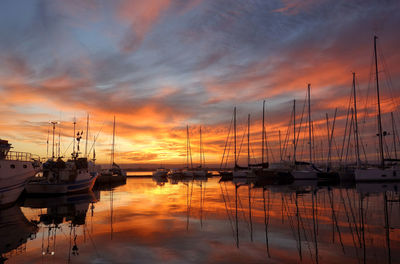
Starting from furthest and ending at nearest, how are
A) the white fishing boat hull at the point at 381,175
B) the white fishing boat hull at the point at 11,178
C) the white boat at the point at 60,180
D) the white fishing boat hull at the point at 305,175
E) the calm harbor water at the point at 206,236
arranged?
the white fishing boat hull at the point at 305,175 → the white fishing boat hull at the point at 381,175 → the white boat at the point at 60,180 → the white fishing boat hull at the point at 11,178 → the calm harbor water at the point at 206,236

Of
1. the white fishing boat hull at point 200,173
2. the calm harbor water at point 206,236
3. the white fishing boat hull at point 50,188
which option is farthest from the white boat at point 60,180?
the white fishing boat hull at point 200,173

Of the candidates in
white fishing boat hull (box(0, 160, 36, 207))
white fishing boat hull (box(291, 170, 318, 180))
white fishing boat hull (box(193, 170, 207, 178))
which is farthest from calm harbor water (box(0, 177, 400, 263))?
white fishing boat hull (box(193, 170, 207, 178))

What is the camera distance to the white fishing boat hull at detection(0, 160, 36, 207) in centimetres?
2762

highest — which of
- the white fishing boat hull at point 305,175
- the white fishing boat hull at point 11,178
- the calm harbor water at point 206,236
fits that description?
the white fishing boat hull at point 11,178

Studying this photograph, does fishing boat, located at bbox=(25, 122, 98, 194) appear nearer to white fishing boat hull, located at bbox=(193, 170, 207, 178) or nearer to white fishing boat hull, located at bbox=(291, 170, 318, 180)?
white fishing boat hull, located at bbox=(291, 170, 318, 180)

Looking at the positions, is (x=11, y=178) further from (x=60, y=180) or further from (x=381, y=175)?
(x=381, y=175)

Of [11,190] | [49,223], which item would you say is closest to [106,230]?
[49,223]

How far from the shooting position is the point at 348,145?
73.4 meters

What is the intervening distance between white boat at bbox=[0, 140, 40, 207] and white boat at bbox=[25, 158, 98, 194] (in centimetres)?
624

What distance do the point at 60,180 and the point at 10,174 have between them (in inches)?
526

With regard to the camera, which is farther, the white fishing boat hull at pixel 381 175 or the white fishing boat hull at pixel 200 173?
the white fishing boat hull at pixel 200 173

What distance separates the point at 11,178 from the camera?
29.1 metres

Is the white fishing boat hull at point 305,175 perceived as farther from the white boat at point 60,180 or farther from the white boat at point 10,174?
the white boat at point 10,174

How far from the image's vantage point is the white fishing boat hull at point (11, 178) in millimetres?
27625
